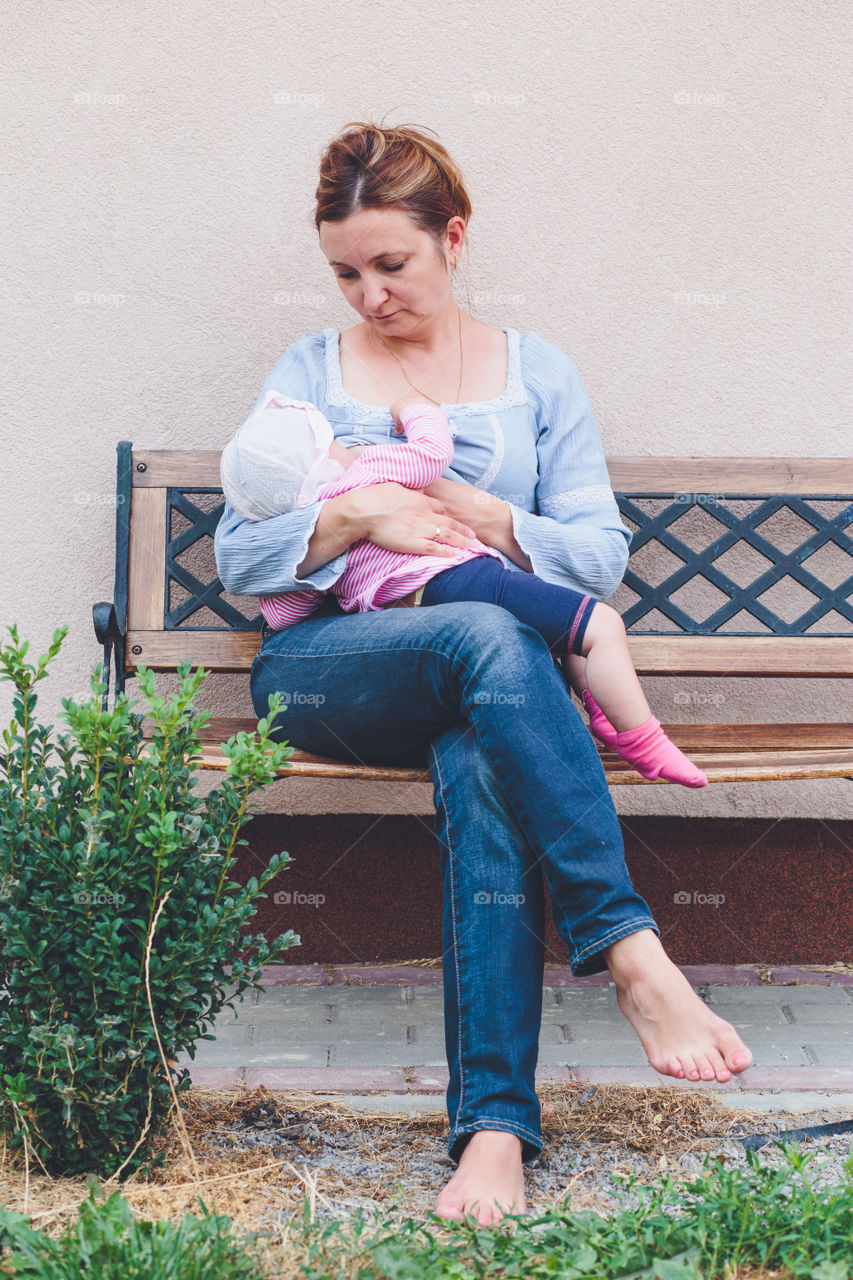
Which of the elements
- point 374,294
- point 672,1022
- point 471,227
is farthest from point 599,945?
point 471,227

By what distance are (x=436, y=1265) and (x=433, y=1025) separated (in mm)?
1203

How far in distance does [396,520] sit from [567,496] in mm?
521

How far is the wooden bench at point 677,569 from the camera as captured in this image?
2689 millimetres

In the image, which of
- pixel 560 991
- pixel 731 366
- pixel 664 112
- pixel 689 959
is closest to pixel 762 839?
pixel 689 959

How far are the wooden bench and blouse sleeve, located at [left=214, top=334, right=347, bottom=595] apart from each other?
0.47 m

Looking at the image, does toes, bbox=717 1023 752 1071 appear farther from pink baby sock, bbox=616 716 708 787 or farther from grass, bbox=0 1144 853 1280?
pink baby sock, bbox=616 716 708 787

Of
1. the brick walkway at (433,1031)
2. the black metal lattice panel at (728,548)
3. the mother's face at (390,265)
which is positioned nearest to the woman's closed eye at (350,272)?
the mother's face at (390,265)

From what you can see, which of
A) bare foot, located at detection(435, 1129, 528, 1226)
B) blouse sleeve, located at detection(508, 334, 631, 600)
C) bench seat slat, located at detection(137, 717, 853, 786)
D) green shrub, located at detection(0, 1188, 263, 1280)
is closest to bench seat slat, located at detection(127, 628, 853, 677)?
bench seat slat, located at detection(137, 717, 853, 786)

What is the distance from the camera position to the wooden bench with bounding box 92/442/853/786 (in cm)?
269

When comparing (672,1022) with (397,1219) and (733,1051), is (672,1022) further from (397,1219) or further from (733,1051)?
(397,1219)

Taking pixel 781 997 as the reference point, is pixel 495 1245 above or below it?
above

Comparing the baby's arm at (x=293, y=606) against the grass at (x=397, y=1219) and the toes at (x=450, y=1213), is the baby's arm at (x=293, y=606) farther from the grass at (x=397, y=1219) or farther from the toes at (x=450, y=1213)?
the toes at (x=450, y=1213)

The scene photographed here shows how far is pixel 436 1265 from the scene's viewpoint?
1.26 m

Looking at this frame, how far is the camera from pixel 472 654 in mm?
1735
